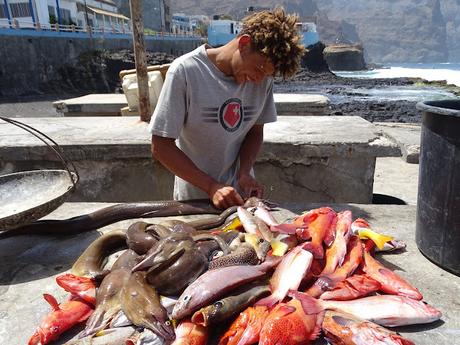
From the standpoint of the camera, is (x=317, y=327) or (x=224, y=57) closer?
(x=317, y=327)

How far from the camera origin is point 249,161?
11.1 ft

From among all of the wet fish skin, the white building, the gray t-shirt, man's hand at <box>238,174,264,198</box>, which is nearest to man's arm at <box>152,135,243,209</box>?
the gray t-shirt

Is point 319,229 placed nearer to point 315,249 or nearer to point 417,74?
point 315,249

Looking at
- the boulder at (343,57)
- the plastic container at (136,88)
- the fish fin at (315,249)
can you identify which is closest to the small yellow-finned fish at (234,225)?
the fish fin at (315,249)

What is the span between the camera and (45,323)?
1802 millimetres

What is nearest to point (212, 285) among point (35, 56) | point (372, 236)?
point (372, 236)

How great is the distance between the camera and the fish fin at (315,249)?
81.4 inches

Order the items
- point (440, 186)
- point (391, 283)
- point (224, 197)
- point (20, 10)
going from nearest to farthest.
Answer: point (391, 283) < point (440, 186) < point (224, 197) < point (20, 10)

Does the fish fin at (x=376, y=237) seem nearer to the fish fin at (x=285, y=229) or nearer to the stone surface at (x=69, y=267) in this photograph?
the stone surface at (x=69, y=267)

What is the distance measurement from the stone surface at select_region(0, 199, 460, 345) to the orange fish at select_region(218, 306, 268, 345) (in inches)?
25.3

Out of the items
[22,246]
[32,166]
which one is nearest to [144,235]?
[22,246]

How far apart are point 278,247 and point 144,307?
777 millimetres

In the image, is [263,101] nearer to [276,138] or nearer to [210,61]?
[210,61]

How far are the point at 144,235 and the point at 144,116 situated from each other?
12.9 ft
